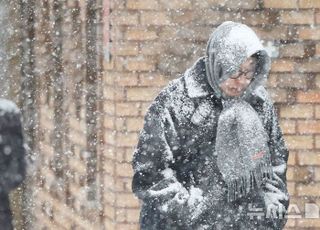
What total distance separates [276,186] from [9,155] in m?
1.25

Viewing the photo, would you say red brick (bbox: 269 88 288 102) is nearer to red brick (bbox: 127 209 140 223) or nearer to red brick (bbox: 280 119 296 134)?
red brick (bbox: 280 119 296 134)

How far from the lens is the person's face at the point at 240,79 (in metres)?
4.21

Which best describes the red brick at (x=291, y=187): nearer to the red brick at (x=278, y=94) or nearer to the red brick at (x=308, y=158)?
the red brick at (x=308, y=158)

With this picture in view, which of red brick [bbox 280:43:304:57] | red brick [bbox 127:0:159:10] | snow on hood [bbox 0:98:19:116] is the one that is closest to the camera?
snow on hood [bbox 0:98:19:116]

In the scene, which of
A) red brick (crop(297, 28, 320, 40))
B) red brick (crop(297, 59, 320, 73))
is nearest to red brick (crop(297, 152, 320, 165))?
red brick (crop(297, 59, 320, 73))

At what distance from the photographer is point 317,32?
6.39 metres

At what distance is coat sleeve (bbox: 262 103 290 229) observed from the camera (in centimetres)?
438

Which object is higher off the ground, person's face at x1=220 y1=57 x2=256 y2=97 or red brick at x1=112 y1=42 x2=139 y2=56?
person's face at x1=220 y1=57 x2=256 y2=97

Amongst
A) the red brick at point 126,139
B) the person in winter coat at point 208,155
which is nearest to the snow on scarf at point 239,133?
the person in winter coat at point 208,155

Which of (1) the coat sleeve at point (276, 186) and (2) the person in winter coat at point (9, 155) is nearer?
(2) the person in winter coat at point (9, 155)

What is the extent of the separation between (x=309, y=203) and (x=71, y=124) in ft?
7.86

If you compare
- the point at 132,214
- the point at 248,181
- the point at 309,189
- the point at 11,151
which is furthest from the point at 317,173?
the point at 11,151

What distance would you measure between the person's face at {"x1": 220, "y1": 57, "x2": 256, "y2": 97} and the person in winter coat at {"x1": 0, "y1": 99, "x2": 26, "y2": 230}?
3.00 ft

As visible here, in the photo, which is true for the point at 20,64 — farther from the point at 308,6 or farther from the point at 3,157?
the point at 3,157
